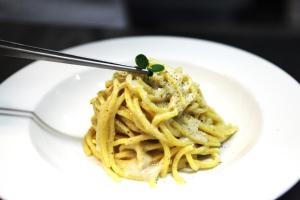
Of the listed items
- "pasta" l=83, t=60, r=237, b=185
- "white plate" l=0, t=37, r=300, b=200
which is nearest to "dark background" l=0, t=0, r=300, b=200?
"white plate" l=0, t=37, r=300, b=200

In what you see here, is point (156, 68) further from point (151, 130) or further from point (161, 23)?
point (161, 23)

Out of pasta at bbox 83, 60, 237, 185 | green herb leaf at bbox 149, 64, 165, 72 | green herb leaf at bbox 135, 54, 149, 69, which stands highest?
green herb leaf at bbox 135, 54, 149, 69

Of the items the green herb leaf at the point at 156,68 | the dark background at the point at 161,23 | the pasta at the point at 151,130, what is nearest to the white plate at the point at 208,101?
the pasta at the point at 151,130

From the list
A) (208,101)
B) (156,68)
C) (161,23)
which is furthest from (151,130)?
(161,23)

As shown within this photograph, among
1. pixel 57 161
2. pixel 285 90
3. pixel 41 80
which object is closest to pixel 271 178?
pixel 285 90

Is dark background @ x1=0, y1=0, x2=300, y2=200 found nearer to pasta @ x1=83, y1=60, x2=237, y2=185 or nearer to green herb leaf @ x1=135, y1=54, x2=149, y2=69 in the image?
pasta @ x1=83, y1=60, x2=237, y2=185

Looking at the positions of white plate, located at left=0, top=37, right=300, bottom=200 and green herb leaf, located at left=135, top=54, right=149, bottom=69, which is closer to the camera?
white plate, located at left=0, top=37, right=300, bottom=200
